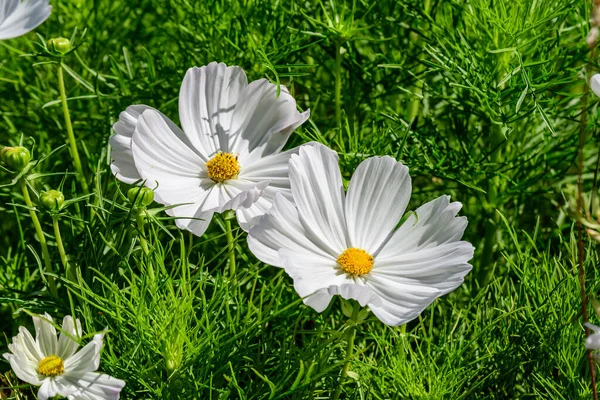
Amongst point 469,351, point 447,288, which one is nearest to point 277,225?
point 447,288

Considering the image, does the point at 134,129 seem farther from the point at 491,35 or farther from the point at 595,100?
the point at 595,100

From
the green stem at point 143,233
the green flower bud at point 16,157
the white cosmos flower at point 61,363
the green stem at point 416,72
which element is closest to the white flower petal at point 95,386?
the white cosmos flower at point 61,363

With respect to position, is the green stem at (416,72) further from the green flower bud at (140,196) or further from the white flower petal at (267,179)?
the green flower bud at (140,196)

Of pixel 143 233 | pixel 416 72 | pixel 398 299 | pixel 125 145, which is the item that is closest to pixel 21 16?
pixel 125 145

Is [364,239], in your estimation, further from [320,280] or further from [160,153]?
[160,153]

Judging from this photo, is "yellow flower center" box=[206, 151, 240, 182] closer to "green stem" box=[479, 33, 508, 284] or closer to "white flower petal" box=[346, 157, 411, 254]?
"white flower petal" box=[346, 157, 411, 254]

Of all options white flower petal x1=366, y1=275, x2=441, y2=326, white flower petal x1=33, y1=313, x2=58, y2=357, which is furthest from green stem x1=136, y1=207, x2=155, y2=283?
white flower petal x1=366, y1=275, x2=441, y2=326
